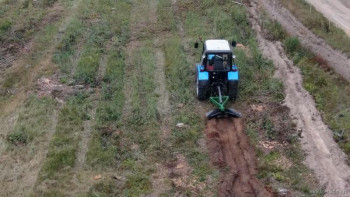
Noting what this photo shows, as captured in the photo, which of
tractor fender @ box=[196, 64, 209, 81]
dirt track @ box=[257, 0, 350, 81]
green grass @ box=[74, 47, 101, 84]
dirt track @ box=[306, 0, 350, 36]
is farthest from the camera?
dirt track @ box=[306, 0, 350, 36]

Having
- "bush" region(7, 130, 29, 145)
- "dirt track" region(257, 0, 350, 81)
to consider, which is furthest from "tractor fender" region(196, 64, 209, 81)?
"bush" region(7, 130, 29, 145)

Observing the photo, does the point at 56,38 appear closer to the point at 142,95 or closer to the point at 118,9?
the point at 118,9

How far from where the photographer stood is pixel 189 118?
17844 mm

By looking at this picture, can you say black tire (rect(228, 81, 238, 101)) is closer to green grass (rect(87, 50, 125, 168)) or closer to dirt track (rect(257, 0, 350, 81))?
green grass (rect(87, 50, 125, 168))

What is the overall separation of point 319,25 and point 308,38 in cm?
168

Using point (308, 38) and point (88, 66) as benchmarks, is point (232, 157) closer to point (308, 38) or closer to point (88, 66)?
point (88, 66)

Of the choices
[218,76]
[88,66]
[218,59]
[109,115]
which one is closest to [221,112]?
[218,76]

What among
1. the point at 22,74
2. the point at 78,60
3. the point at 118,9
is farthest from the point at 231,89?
the point at 118,9

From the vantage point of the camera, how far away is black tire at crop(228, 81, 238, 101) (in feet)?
59.8

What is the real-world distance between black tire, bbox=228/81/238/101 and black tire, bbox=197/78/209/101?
92cm

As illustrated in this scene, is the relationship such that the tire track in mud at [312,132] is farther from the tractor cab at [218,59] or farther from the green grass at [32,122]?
the green grass at [32,122]

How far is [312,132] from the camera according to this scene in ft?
55.4

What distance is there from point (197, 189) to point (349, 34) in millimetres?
15159

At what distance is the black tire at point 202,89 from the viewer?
18.2 m
